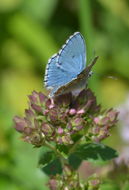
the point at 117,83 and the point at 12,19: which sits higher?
the point at 12,19

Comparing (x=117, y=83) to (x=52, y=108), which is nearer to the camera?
(x=52, y=108)

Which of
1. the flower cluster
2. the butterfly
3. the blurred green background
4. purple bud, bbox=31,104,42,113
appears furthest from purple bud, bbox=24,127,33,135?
the blurred green background

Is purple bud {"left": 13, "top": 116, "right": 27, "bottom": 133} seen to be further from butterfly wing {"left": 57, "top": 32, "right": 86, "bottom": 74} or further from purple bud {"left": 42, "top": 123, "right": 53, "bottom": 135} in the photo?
butterfly wing {"left": 57, "top": 32, "right": 86, "bottom": 74}

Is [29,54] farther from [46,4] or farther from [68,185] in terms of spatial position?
[68,185]

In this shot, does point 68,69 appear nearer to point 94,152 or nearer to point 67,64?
point 67,64

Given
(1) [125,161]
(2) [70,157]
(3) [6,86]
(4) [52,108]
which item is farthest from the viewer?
(3) [6,86]

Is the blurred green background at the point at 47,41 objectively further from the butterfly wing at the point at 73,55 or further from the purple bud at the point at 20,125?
the butterfly wing at the point at 73,55

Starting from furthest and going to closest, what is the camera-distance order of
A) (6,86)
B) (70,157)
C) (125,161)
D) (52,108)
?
(6,86)
(125,161)
(70,157)
(52,108)

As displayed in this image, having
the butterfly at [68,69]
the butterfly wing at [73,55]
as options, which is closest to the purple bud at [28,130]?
the butterfly at [68,69]

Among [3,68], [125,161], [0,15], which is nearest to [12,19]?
[0,15]
